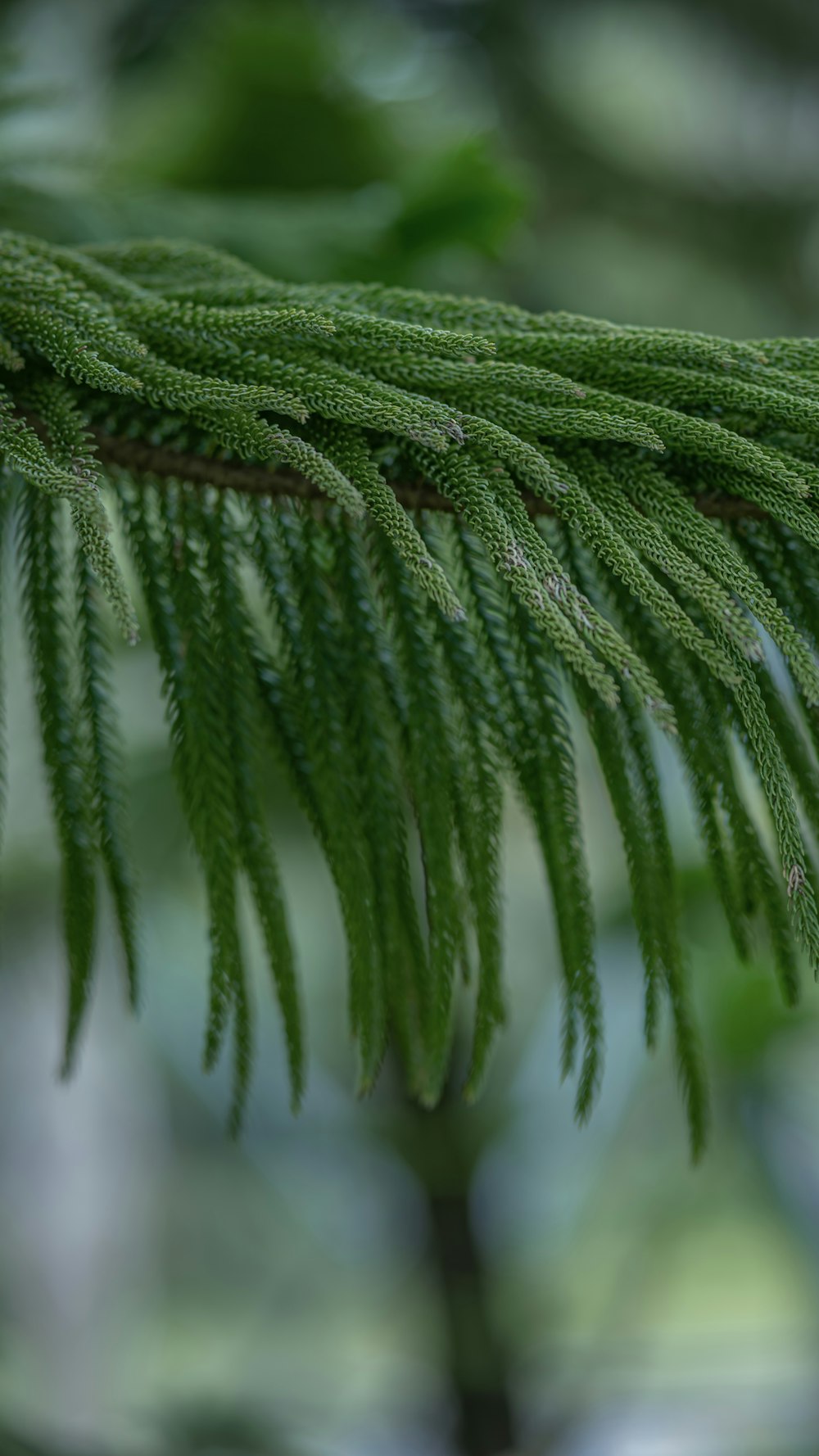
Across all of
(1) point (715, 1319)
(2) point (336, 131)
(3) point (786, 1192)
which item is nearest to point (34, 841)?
(2) point (336, 131)

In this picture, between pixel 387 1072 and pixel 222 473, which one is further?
pixel 387 1072

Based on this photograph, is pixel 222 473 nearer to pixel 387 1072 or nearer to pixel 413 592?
pixel 413 592

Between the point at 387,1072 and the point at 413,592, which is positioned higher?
the point at 413,592

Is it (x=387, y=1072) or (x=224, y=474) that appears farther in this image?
(x=387, y=1072)

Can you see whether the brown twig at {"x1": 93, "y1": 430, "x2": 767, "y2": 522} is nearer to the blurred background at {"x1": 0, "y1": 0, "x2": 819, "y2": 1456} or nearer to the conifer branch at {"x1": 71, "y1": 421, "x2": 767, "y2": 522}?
the conifer branch at {"x1": 71, "y1": 421, "x2": 767, "y2": 522}

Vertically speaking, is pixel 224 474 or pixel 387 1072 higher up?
pixel 224 474

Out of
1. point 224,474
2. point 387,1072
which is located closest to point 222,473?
point 224,474

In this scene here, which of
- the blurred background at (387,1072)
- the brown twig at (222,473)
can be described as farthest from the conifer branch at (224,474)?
the blurred background at (387,1072)

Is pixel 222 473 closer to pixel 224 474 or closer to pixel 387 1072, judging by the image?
pixel 224 474
